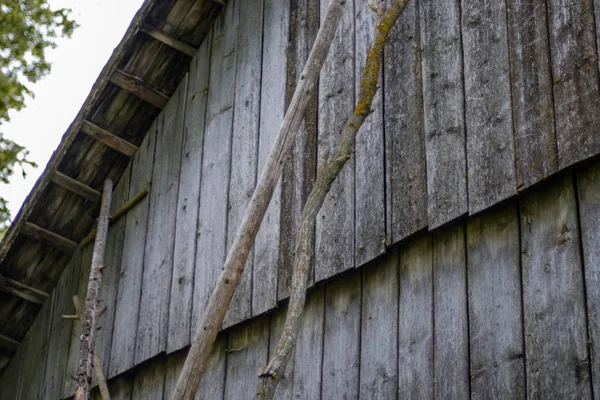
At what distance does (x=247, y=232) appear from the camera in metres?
4.62

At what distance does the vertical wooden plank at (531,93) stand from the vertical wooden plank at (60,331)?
493cm

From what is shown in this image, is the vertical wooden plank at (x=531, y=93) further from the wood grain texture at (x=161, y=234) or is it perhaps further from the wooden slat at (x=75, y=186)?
the wooden slat at (x=75, y=186)

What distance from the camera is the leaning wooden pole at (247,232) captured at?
439cm

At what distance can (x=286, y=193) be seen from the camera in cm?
602

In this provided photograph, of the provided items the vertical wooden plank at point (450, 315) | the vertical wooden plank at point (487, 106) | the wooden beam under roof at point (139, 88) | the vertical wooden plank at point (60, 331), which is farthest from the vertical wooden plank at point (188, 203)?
the vertical wooden plank at point (487, 106)

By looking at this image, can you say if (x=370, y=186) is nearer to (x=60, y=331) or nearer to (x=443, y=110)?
(x=443, y=110)

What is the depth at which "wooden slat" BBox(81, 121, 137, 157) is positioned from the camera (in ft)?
26.3

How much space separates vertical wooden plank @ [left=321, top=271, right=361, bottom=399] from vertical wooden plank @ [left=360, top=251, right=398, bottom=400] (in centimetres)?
6

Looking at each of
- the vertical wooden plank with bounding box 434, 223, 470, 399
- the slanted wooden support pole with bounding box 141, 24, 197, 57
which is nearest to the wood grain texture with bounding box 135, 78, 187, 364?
the slanted wooden support pole with bounding box 141, 24, 197, 57

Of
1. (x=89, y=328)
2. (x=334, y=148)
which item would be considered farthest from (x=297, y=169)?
(x=89, y=328)

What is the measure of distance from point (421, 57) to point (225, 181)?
1.94m

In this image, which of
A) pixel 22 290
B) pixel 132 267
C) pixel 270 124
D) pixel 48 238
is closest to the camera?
pixel 270 124

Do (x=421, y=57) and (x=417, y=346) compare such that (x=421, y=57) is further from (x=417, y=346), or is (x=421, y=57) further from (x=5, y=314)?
(x=5, y=314)

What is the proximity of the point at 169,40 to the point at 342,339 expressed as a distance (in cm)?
332
